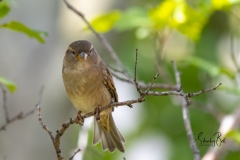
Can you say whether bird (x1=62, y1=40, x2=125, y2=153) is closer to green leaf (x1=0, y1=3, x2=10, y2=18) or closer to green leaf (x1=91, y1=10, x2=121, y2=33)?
green leaf (x1=91, y1=10, x2=121, y2=33)

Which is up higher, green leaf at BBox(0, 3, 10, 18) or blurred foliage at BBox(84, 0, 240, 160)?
blurred foliage at BBox(84, 0, 240, 160)

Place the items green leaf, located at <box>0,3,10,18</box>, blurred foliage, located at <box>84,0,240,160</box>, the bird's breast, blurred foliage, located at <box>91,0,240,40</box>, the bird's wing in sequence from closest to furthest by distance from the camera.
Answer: green leaf, located at <box>0,3,10,18</box>
blurred foliage, located at <box>91,0,240,40</box>
the bird's breast
the bird's wing
blurred foliage, located at <box>84,0,240,160</box>

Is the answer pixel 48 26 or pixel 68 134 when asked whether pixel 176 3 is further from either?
pixel 68 134

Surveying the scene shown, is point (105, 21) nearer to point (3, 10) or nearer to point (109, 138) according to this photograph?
point (3, 10)

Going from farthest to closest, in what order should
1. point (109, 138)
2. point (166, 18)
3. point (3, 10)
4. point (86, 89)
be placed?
1. point (109, 138)
2. point (86, 89)
3. point (166, 18)
4. point (3, 10)

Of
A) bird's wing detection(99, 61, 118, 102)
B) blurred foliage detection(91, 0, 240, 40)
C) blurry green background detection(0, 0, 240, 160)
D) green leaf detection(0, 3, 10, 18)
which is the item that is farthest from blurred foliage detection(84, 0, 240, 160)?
green leaf detection(0, 3, 10, 18)

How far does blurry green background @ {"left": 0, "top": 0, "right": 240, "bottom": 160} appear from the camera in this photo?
Result: 186 inches

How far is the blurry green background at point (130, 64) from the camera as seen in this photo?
15.5 ft

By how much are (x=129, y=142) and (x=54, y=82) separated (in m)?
2.44

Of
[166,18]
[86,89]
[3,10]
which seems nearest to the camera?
[3,10]

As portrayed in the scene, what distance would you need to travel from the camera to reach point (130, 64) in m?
7.98

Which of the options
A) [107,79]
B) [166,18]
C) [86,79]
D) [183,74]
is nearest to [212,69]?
[166,18]

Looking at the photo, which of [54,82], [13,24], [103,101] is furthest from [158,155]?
[13,24]

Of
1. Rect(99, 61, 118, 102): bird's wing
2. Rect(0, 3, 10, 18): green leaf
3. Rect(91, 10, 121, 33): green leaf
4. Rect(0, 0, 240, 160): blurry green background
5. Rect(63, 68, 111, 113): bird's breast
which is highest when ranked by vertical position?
Rect(0, 0, 240, 160): blurry green background
